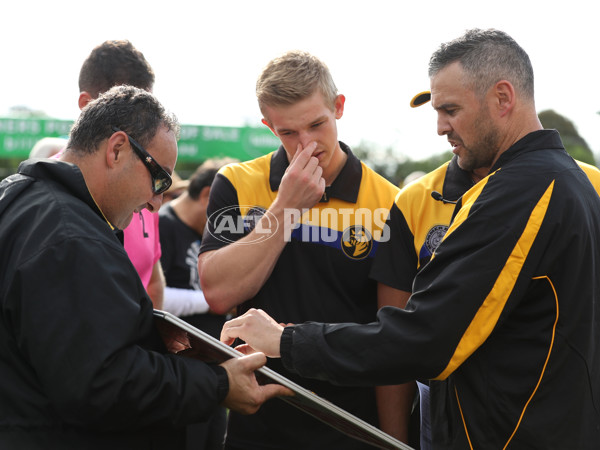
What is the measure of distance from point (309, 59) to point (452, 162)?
818 millimetres

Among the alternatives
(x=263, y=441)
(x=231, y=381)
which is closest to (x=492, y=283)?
Result: (x=231, y=381)

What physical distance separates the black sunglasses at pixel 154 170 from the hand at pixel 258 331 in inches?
23.4

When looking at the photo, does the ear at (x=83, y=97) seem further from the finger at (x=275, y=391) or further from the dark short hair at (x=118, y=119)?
the finger at (x=275, y=391)

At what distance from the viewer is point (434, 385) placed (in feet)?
7.82

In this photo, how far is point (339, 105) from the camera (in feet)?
10.3

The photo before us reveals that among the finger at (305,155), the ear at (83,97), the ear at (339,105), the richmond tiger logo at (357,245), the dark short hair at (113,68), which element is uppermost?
the dark short hair at (113,68)

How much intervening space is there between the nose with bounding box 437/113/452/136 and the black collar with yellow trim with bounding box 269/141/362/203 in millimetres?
631

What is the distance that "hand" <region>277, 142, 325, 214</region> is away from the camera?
288 centimetres

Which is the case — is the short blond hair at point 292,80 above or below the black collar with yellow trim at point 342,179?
above

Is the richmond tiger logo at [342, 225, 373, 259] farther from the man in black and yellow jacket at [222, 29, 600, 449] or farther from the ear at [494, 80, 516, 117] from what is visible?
the ear at [494, 80, 516, 117]

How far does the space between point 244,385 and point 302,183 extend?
1.02 m

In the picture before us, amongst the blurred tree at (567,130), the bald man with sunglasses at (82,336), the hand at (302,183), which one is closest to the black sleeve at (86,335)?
the bald man with sunglasses at (82,336)

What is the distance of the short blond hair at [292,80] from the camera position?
295 cm

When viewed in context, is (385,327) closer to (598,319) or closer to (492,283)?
(492,283)
